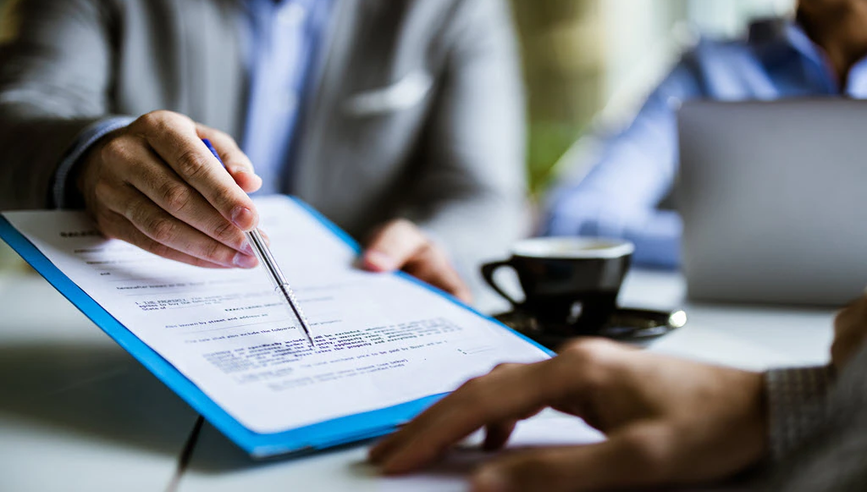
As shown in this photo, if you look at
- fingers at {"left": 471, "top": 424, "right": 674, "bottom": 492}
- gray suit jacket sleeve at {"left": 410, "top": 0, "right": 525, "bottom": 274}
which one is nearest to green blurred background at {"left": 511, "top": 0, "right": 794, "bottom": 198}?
gray suit jacket sleeve at {"left": 410, "top": 0, "right": 525, "bottom": 274}

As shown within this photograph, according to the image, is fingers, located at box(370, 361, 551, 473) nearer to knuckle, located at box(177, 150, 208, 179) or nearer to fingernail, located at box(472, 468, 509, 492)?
fingernail, located at box(472, 468, 509, 492)

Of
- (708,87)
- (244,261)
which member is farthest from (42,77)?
(708,87)

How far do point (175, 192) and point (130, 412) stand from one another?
163 millimetres

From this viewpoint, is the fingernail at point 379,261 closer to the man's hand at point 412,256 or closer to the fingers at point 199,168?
the man's hand at point 412,256

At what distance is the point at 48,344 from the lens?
634 millimetres

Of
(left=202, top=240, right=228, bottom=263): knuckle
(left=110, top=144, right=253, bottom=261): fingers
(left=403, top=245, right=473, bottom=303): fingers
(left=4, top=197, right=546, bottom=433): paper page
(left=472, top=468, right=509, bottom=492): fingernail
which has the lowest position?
(left=403, top=245, right=473, bottom=303): fingers

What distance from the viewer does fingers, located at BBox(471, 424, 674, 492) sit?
29 cm

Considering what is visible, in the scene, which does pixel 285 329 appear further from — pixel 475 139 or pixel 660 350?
pixel 475 139

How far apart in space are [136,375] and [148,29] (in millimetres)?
902

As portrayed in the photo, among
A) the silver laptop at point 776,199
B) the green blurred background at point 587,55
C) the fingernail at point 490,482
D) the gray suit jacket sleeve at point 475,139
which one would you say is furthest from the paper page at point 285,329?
the green blurred background at point 587,55

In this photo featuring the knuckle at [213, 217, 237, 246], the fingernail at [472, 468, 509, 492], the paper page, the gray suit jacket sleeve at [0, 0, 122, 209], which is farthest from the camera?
the gray suit jacket sleeve at [0, 0, 122, 209]

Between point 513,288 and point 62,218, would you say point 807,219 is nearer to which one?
point 513,288

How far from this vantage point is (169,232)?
53 cm

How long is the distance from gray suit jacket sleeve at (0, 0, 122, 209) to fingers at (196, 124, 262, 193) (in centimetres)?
21
